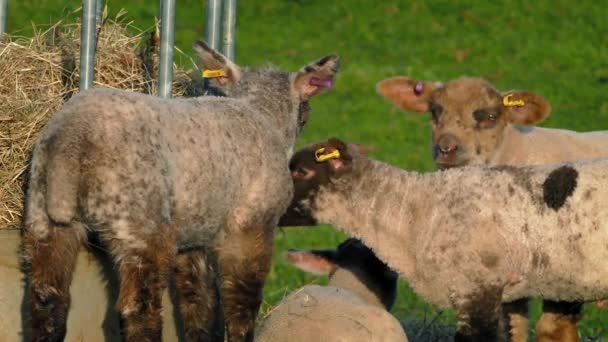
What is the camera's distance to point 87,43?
10.4 metres

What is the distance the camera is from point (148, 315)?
8617 mm

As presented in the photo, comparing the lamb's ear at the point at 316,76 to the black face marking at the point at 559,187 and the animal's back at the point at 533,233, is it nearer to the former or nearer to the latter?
the animal's back at the point at 533,233

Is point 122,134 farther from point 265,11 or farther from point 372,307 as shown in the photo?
point 265,11

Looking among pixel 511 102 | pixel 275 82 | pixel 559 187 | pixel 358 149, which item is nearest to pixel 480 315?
pixel 559 187

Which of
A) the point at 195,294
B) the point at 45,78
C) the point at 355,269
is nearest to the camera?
the point at 195,294

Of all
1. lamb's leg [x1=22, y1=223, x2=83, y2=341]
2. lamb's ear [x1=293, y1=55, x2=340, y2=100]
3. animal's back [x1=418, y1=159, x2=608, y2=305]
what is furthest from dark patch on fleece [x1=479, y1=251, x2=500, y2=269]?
lamb's leg [x1=22, y1=223, x2=83, y2=341]

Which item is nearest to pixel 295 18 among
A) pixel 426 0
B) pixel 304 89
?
pixel 426 0

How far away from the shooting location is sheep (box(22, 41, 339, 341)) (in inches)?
330

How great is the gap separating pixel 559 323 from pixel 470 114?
1939mm

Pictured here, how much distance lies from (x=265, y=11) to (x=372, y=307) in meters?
28.0

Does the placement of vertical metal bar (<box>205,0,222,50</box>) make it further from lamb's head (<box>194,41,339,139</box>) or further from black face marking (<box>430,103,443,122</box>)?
black face marking (<box>430,103,443,122</box>)

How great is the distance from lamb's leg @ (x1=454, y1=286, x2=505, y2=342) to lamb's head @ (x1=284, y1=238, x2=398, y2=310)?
1.12 meters

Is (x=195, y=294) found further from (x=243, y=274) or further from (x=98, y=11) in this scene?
(x=98, y=11)

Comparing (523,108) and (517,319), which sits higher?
(523,108)
